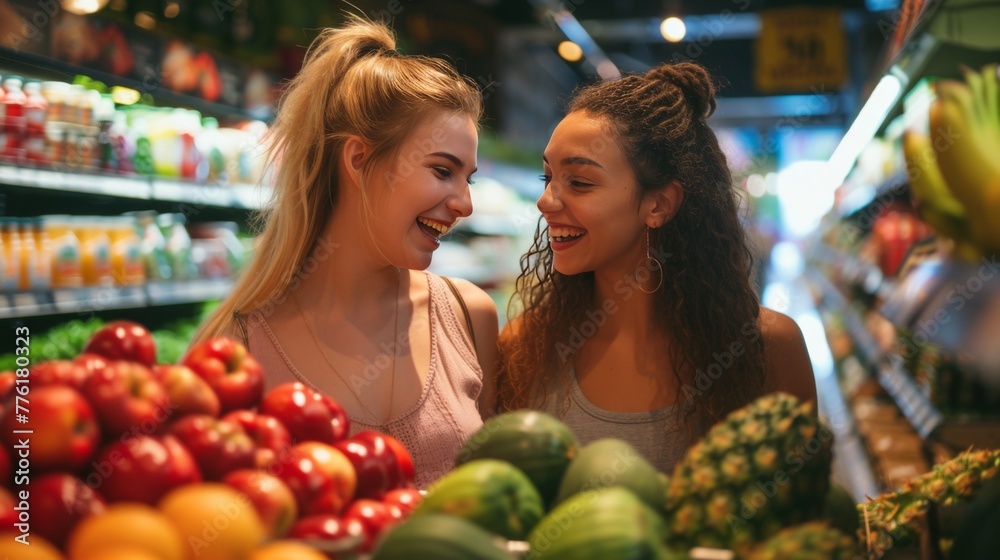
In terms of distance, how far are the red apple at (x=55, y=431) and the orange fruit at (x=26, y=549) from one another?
0.10 metres

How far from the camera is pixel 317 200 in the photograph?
2.20 meters

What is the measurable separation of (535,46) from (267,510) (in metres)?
10.5

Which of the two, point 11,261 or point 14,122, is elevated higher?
point 14,122

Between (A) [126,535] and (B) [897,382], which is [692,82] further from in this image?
(B) [897,382]

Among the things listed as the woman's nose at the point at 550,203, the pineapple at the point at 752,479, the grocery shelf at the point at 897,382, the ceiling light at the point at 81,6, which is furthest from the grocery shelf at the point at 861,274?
the ceiling light at the point at 81,6

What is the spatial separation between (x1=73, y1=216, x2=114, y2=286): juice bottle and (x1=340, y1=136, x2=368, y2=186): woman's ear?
71.4 inches

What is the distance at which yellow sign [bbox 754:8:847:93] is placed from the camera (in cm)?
852

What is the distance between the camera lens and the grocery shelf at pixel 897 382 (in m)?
2.89

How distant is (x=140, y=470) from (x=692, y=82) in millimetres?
1761

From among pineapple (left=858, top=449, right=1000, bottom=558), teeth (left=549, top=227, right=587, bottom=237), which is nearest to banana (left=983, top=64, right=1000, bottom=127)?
pineapple (left=858, top=449, right=1000, bottom=558)

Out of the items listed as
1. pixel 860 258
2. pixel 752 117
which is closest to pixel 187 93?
pixel 860 258

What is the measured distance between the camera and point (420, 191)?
6.73 ft

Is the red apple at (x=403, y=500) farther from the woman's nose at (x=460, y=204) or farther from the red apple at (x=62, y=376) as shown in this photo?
the woman's nose at (x=460, y=204)

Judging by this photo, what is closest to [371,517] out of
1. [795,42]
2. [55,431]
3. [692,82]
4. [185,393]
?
[185,393]
